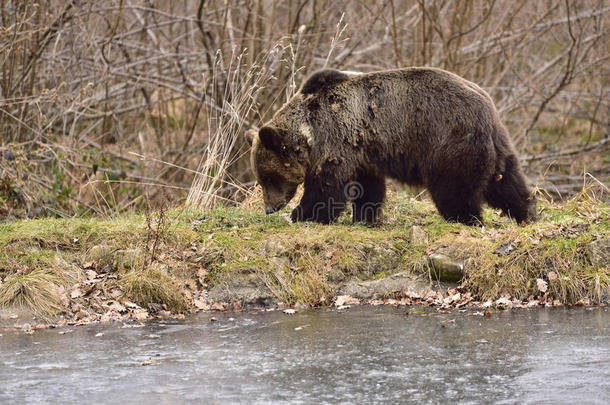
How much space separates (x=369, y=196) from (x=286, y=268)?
1.72 m

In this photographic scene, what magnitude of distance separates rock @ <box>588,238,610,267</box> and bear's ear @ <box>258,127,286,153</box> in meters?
3.15

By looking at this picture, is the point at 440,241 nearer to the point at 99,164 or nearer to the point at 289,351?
the point at 289,351

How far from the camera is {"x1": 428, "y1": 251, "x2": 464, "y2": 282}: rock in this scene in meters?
6.62

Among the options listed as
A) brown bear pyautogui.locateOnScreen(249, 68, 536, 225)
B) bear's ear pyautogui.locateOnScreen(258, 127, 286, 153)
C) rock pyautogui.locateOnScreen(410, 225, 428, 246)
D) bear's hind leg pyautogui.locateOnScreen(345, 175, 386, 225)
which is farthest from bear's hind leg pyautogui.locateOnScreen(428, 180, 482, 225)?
bear's ear pyautogui.locateOnScreen(258, 127, 286, 153)

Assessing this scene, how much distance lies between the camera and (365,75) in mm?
8055

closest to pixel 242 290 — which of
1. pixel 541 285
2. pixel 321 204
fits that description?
pixel 321 204

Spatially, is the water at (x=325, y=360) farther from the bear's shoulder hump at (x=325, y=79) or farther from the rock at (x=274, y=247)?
the bear's shoulder hump at (x=325, y=79)

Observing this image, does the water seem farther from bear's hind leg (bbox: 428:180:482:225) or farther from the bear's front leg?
the bear's front leg

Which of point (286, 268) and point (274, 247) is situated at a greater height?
point (274, 247)

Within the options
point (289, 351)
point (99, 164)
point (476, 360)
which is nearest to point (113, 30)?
point (99, 164)

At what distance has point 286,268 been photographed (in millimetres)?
6824

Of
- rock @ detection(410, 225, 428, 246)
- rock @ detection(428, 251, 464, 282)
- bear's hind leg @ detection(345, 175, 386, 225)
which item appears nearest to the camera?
rock @ detection(428, 251, 464, 282)

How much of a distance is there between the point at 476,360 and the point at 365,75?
4051 millimetres

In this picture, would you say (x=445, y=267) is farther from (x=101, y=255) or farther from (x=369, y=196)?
(x=101, y=255)
